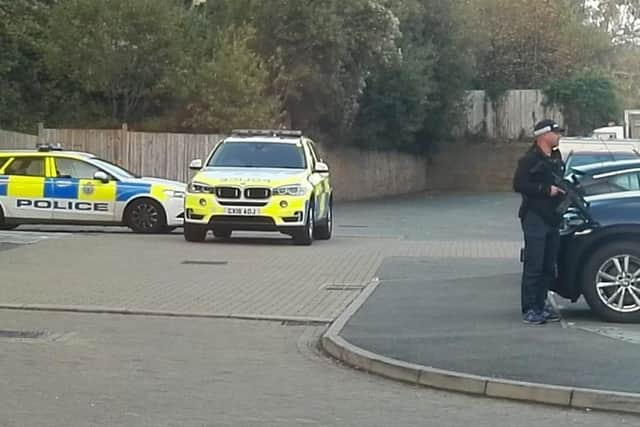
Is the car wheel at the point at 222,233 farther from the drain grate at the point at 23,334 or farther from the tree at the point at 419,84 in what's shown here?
the tree at the point at 419,84

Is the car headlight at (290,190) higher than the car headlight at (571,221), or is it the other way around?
the car headlight at (571,221)

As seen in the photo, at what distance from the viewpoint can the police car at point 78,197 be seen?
22109 millimetres

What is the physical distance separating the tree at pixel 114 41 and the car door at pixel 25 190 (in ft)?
25.7

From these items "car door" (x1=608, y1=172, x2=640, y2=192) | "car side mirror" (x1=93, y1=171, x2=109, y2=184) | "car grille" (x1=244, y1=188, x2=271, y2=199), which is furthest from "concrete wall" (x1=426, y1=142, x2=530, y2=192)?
"car door" (x1=608, y1=172, x2=640, y2=192)

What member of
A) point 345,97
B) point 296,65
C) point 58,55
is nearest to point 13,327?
point 58,55

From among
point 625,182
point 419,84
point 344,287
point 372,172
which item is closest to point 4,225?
point 344,287

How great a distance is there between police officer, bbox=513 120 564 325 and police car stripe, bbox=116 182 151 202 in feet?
40.6

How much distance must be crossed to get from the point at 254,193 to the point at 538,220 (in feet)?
31.2

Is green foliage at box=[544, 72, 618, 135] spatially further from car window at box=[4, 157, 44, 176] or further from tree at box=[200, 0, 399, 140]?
car window at box=[4, 157, 44, 176]

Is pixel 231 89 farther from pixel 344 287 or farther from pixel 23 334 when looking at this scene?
pixel 23 334

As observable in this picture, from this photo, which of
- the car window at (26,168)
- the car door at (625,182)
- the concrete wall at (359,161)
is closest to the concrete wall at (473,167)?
the concrete wall at (359,161)

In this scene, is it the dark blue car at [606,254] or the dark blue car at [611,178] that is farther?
the dark blue car at [611,178]

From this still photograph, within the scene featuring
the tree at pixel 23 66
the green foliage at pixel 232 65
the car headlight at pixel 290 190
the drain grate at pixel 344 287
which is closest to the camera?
the drain grate at pixel 344 287

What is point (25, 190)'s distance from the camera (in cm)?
2209
